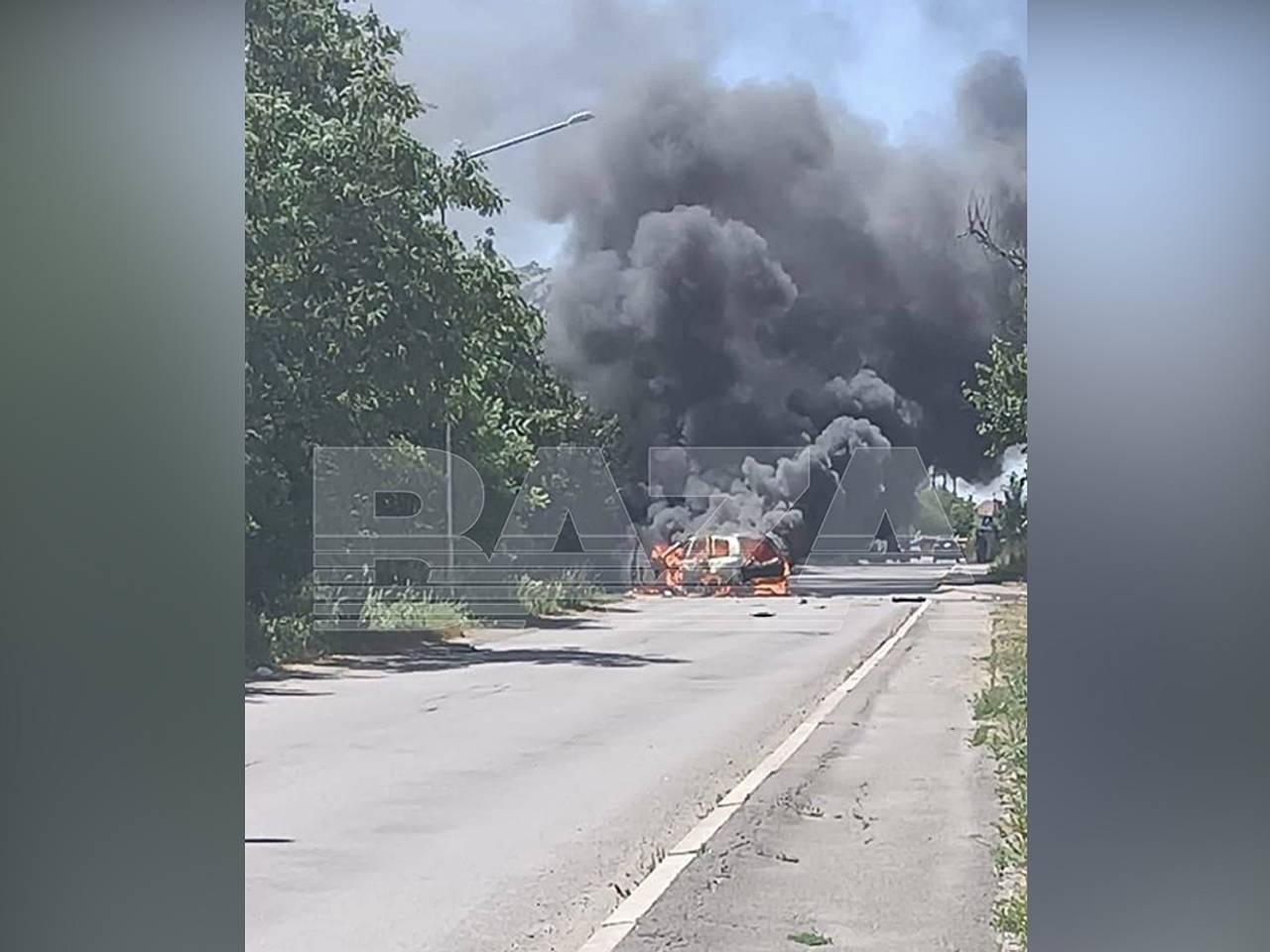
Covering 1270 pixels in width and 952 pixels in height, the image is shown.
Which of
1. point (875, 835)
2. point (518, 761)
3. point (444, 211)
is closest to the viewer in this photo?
point (875, 835)

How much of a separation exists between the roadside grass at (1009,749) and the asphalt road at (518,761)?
21 centimetres

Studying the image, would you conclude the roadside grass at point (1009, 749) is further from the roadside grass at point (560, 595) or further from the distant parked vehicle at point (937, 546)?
the roadside grass at point (560, 595)

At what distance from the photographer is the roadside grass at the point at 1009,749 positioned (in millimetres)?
2969

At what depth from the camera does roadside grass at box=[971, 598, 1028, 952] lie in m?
2.97

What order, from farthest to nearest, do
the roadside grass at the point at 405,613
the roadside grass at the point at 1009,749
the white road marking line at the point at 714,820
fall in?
the roadside grass at the point at 405,613
the white road marking line at the point at 714,820
the roadside grass at the point at 1009,749

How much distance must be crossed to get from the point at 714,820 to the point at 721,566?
50cm

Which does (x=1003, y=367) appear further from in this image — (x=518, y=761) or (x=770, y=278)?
(x=518, y=761)

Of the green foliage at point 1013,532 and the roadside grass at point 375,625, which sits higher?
the green foliage at point 1013,532

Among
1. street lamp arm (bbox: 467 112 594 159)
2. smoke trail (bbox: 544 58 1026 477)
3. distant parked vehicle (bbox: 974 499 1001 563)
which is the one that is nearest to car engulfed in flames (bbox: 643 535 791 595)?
smoke trail (bbox: 544 58 1026 477)

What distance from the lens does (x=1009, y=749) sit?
3070mm
